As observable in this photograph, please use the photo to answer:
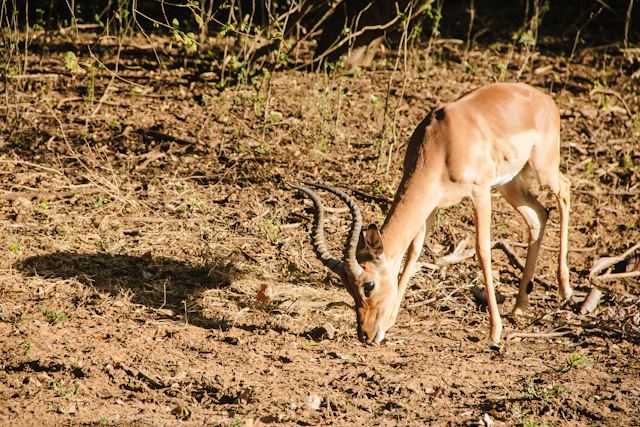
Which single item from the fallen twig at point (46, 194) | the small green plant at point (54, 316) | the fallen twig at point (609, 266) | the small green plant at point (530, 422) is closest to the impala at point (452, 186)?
the fallen twig at point (609, 266)

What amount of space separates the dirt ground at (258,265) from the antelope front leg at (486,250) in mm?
195

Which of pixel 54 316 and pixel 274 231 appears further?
pixel 274 231

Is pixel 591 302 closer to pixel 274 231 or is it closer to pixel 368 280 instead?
pixel 368 280

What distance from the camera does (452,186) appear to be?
496 centimetres

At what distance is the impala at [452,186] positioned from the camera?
4652mm

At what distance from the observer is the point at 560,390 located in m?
3.87

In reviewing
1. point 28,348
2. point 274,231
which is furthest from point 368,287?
point 28,348

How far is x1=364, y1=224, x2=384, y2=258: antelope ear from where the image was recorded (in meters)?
4.61

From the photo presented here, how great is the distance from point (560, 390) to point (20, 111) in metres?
7.83

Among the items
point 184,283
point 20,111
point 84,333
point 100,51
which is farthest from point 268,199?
point 100,51

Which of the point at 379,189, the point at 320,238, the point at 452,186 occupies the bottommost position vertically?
the point at 379,189

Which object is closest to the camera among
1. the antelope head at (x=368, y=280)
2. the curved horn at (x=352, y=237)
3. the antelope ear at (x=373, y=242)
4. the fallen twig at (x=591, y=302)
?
the curved horn at (x=352, y=237)

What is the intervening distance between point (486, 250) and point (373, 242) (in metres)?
1.20

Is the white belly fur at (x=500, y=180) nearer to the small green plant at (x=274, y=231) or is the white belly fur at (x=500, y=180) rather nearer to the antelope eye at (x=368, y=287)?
the antelope eye at (x=368, y=287)
